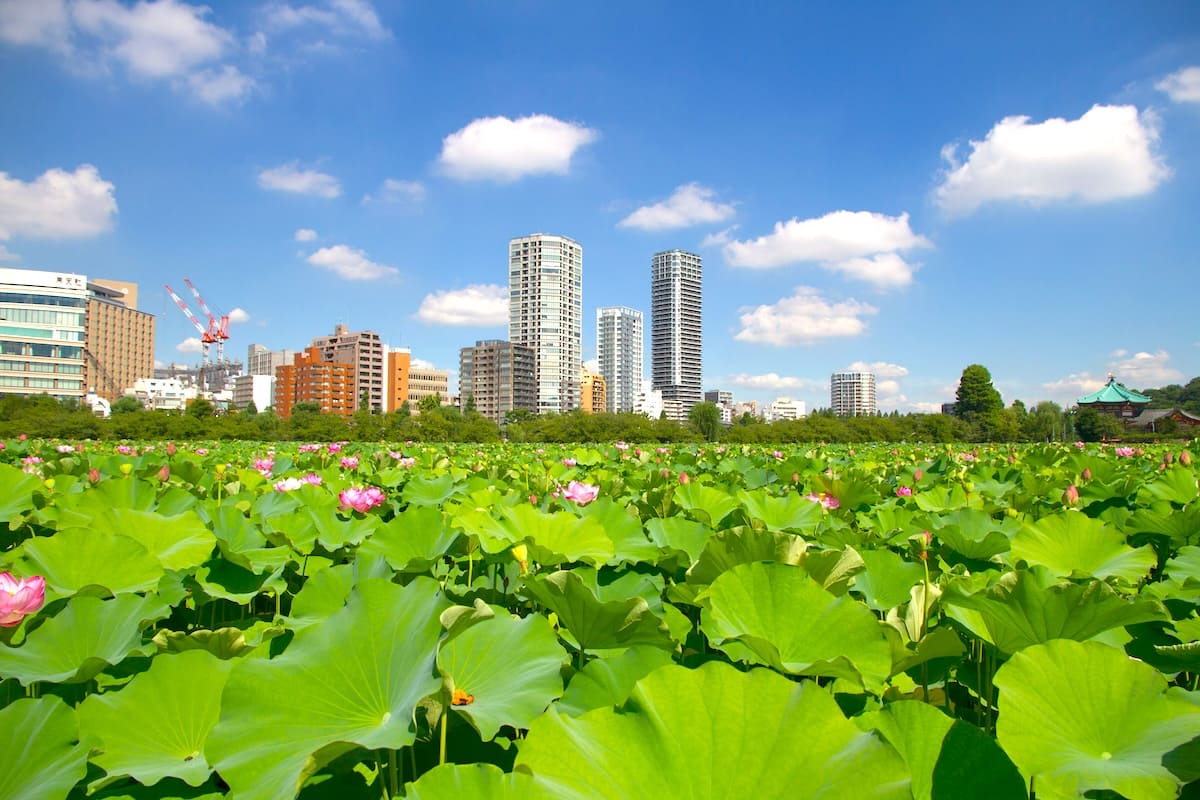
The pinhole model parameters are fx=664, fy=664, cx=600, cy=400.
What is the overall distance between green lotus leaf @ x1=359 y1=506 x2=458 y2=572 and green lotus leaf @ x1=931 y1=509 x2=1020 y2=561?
111 cm

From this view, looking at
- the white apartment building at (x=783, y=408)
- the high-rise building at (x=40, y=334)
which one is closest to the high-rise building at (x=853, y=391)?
the white apartment building at (x=783, y=408)

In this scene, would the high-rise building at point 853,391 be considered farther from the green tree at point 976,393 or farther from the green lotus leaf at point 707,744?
the green lotus leaf at point 707,744

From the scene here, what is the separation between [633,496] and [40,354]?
93847mm

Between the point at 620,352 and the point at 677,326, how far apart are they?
19623mm

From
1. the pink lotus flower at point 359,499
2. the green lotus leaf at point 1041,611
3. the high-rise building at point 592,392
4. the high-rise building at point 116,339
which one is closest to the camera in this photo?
the green lotus leaf at point 1041,611

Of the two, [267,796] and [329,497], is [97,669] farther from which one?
[329,497]

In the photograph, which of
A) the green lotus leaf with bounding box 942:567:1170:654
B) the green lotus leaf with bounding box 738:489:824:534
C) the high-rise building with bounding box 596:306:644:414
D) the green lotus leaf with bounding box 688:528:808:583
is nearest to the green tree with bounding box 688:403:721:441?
the green lotus leaf with bounding box 738:489:824:534

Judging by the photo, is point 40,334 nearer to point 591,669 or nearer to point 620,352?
point 620,352

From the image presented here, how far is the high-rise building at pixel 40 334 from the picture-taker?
7194 cm

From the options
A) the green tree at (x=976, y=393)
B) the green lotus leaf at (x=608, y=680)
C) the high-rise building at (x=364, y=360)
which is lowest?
the green lotus leaf at (x=608, y=680)

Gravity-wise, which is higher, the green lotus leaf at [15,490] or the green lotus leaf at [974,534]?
the green lotus leaf at [15,490]

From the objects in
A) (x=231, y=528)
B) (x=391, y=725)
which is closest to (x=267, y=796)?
(x=391, y=725)

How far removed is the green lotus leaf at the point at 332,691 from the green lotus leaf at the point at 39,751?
0.47 feet

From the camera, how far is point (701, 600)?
37.5 inches
